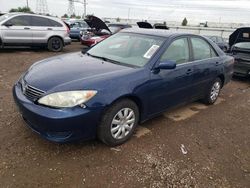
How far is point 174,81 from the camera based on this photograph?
3707 millimetres

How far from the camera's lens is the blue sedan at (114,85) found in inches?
104

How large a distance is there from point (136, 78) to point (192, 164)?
133 centimetres

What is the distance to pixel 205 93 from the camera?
4824 mm

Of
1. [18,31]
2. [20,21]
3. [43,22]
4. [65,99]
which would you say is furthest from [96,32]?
[65,99]

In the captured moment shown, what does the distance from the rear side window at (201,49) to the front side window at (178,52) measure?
255mm

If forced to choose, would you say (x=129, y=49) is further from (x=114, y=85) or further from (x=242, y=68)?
(x=242, y=68)

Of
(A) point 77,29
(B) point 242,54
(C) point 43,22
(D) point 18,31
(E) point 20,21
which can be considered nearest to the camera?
(B) point 242,54

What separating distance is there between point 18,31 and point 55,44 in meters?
1.66

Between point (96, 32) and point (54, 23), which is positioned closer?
point (54, 23)

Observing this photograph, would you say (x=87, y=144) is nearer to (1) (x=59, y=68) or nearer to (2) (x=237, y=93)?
(1) (x=59, y=68)

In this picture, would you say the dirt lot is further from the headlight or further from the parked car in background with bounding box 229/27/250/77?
the parked car in background with bounding box 229/27/250/77

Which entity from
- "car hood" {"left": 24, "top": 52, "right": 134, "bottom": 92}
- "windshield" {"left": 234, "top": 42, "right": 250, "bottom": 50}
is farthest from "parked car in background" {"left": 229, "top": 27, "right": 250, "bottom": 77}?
"car hood" {"left": 24, "top": 52, "right": 134, "bottom": 92}

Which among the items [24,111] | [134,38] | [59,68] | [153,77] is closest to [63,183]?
[24,111]

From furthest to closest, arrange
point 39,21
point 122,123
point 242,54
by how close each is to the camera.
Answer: point 39,21, point 242,54, point 122,123
